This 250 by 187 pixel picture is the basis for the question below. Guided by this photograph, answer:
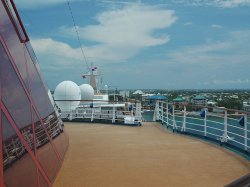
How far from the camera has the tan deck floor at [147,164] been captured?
4898 millimetres

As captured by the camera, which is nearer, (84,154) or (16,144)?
(16,144)

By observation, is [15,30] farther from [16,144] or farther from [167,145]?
[167,145]

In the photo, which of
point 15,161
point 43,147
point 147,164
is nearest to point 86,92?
point 147,164

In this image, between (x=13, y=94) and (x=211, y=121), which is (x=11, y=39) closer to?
(x=13, y=94)

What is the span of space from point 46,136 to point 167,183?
5.68ft

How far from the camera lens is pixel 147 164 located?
237 inches

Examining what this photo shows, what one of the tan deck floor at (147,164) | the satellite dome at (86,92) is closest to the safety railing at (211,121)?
the tan deck floor at (147,164)

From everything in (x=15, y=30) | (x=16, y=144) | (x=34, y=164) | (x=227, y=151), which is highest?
(x=15, y=30)

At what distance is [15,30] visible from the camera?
370cm

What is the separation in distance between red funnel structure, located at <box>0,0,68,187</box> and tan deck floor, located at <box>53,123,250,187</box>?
1201mm

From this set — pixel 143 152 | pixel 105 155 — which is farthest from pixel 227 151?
pixel 105 155

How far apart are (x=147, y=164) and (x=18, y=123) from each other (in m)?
3.54

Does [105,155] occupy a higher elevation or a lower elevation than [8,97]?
lower

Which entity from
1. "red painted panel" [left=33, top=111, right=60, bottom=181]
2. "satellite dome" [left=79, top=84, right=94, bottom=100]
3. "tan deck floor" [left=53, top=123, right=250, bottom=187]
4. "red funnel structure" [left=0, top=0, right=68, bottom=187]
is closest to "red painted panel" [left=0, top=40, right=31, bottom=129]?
"red funnel structure" [left=0, top=0, right=68, bottom=187]
